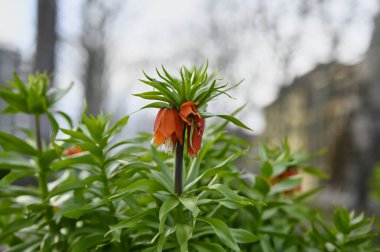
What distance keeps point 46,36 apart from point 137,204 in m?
3.51

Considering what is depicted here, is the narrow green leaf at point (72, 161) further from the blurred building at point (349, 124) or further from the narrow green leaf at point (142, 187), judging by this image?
the blurred building at point (349, 124)

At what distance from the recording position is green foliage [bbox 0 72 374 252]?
2.05 feet

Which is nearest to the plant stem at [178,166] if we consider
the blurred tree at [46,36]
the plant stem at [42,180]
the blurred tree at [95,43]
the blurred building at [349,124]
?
the plant stem at [42,180]

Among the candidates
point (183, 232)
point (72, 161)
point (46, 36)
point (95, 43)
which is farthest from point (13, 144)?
point (95, 43)

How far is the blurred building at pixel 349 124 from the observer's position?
6.19 meters

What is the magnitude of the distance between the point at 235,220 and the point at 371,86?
5.93 m

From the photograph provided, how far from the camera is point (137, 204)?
691 mm

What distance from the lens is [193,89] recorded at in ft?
1.90

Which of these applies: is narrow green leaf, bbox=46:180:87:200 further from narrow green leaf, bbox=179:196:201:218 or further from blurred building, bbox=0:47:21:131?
blurred building, bbox=0:47:21:131

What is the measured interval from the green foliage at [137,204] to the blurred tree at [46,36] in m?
2.97

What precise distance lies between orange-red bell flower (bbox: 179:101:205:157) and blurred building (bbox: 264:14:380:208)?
343 centimetres

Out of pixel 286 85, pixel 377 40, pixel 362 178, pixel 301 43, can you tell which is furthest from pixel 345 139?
pixel 286 85

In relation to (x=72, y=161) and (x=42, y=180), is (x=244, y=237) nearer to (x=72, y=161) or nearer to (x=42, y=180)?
(x=72, y=161)

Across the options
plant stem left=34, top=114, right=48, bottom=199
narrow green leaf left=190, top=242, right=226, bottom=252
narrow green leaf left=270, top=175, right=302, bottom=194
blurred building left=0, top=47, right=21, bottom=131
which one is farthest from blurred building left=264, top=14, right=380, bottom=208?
narrow green leaf left=190, top=242, right=226, bottom=252
